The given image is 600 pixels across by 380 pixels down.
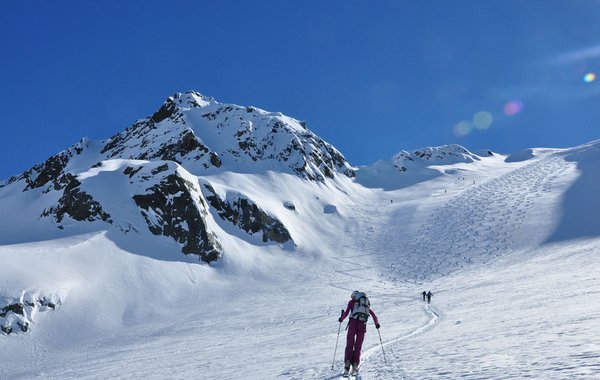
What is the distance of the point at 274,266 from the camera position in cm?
5016

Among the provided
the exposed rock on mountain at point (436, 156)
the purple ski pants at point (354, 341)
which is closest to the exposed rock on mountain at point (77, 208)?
the purple ski pants at point (354, 341)

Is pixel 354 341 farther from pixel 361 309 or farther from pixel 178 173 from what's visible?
pixel 178 173

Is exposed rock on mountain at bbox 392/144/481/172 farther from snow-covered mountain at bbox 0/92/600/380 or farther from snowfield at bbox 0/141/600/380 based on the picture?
snowfield at bbox 0/141/600/380

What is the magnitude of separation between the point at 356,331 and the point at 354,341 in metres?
0.29

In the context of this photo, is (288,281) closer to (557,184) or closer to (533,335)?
(533,335)

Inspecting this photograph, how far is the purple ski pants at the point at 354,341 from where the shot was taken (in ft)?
35.5

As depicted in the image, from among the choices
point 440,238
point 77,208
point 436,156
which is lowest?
point 440,238

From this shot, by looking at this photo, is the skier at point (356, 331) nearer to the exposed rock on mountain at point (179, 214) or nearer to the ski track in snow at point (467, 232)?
the ski track in snow at point (467, 232)

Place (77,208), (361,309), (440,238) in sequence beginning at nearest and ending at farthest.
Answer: (361,309)
(77,208)
(440,238)

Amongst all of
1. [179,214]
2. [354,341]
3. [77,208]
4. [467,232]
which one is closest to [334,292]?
[179,214]

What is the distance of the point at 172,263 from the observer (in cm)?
4384

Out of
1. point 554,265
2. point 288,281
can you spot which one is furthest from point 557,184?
point 288,281

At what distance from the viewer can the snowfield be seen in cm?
1217

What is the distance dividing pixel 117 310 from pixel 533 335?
3127 cm
